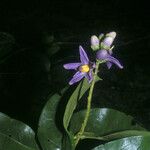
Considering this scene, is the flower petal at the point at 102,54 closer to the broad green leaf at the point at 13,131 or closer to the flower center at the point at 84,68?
the flower center at the point at 84,68

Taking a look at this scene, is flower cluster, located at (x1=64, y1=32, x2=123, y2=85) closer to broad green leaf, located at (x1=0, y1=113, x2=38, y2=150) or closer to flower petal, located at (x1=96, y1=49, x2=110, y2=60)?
flower petal, located at (x1=96, y1=49, x2=110, y2=60)

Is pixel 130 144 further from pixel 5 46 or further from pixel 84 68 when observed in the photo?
pixel 5 46

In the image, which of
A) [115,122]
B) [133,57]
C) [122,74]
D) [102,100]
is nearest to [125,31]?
[133,57]

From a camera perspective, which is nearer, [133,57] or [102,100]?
[102,100]

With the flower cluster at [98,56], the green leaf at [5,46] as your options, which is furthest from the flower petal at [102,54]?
the green leaf at [5,46]

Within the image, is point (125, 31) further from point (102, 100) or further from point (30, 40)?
point (30, 40)

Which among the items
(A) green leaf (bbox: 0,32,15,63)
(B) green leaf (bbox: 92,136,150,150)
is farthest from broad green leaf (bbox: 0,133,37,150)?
(A) green leaf (bbox: 0,32,15,63)
